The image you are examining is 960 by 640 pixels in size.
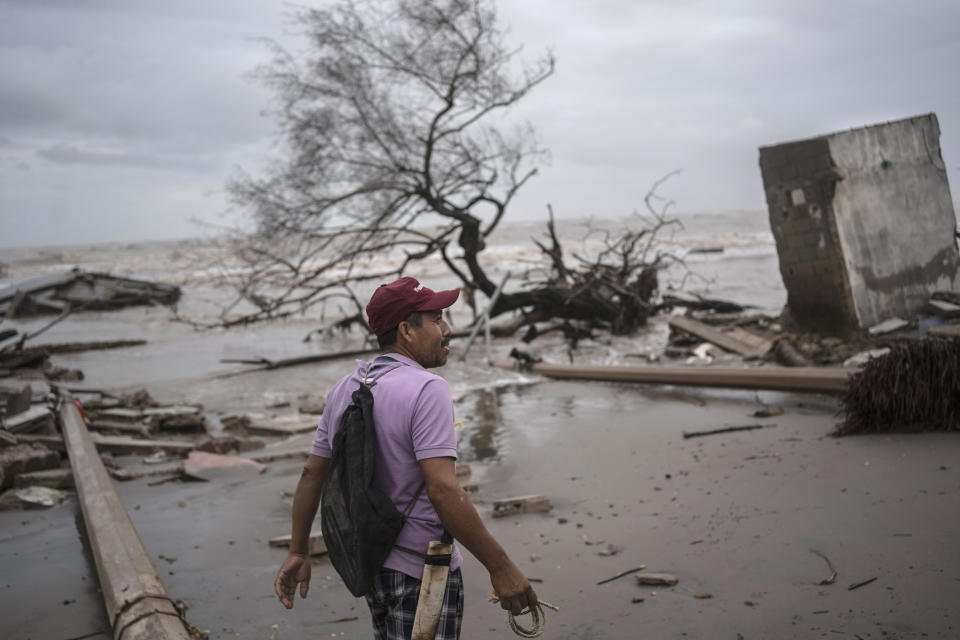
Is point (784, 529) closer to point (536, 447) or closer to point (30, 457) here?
point (536, 447)

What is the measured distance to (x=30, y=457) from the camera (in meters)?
6.22

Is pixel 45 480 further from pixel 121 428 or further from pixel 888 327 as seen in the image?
pixel 888 327

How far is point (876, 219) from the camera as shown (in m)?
9.59

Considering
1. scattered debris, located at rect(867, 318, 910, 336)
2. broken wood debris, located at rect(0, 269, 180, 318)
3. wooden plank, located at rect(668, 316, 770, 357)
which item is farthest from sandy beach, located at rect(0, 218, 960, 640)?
broken wood debris, located at rect(0, 269, 180, 318)

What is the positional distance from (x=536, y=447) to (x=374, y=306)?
15.5 ft

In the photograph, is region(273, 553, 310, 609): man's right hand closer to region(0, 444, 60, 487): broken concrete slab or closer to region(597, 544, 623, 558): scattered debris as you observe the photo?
region(597, 544, 623, 558): scattered debris

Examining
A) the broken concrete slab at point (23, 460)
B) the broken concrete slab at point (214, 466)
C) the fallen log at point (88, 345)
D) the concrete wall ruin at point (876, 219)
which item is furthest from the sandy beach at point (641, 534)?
the fallen log at point (88, 345)

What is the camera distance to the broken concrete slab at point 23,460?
6.00 m

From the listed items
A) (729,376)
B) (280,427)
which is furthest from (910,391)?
(280,427)

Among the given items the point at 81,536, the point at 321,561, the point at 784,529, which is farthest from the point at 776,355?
the point at 81,536

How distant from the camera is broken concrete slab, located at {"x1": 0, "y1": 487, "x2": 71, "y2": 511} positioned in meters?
5.55

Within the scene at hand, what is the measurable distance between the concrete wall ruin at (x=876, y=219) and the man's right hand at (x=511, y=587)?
870cm

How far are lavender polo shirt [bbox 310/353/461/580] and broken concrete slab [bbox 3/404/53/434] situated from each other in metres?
6.81

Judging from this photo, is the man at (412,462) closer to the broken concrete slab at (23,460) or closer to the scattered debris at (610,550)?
the scattered debris at (610,550)
